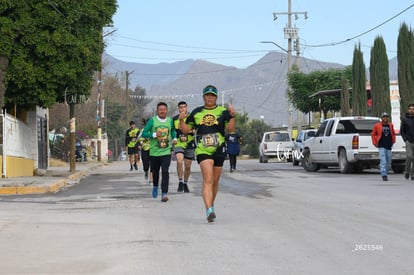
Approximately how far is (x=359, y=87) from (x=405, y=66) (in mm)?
7914

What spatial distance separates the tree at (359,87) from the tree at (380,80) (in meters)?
2.54

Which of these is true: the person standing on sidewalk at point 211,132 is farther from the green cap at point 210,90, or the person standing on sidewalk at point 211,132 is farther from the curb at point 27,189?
the curb at point 27,189

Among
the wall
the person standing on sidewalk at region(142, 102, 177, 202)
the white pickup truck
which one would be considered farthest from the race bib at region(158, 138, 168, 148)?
the white pickup truck

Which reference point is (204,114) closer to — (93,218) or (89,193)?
(93,218)

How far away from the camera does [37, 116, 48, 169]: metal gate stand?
94.6ft

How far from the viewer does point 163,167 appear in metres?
14.3

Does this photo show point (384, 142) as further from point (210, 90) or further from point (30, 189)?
point (210, 90)

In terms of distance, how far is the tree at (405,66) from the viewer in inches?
1148

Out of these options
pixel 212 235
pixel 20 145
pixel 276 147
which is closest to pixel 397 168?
pixel 20 145

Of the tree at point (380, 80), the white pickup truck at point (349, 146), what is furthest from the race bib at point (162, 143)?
the tree at point (380, 80)

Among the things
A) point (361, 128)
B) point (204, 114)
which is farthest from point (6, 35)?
point (204, 114)

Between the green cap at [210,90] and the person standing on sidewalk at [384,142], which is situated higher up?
the green cap at [210,90]

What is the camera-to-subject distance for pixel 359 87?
37.4 meters

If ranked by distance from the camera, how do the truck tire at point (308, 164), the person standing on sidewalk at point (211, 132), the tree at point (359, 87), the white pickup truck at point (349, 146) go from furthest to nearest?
the tree at point (359, 87) < the truck tire at point (308, 164) < the white pickup truck at point (349, 146) < the person standing on sidewalk at point (211, 132)
